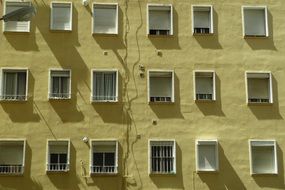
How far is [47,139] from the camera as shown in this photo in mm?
23953

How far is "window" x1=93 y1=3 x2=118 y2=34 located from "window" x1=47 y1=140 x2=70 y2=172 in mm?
5552

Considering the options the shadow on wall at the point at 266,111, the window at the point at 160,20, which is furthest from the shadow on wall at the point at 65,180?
the shadow on wall at the point at 266,111

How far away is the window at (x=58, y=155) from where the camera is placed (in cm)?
2375

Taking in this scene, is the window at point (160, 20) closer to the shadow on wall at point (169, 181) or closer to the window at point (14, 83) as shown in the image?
the window at point (14, 83)

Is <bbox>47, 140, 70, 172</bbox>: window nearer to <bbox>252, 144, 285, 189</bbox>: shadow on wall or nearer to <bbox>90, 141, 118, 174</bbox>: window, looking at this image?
<bbox>90, 141, 118, 174</bbox>: window

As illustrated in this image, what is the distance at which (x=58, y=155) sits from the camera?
23984 mm

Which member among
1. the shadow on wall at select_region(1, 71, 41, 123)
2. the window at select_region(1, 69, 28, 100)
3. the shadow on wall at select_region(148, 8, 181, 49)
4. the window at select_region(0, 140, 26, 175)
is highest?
the shadow on wall at select_region(148, 8, 181, 49)

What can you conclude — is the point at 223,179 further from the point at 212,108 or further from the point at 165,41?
the point at 165,41

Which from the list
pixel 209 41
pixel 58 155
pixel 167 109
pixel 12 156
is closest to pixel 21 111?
pixel 12 156

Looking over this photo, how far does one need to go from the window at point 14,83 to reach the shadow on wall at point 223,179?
8841 millimetres

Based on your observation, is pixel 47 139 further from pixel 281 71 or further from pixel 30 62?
pixel 281 71

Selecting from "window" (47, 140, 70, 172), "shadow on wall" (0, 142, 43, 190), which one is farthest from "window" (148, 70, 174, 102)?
"shadow on wall" (0, 142, 43, 190)

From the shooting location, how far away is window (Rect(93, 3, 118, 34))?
25.5 m

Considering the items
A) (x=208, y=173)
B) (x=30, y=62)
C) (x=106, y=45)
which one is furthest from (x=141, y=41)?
(x=208, y=173)
